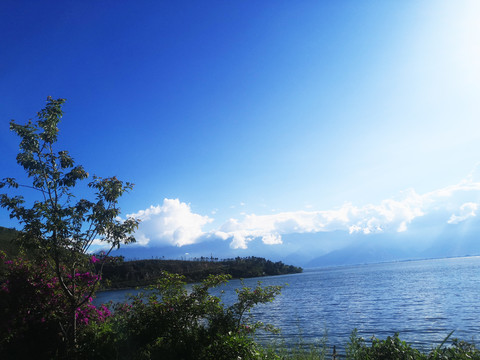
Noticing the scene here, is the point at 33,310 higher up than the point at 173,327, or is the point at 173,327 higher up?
the point at 33,310

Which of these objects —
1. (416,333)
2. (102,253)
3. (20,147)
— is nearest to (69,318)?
(102,253)

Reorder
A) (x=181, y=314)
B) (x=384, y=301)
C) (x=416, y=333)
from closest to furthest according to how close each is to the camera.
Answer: (x=181, y=314) < (x=416, y=333) < (x=384, y=301)

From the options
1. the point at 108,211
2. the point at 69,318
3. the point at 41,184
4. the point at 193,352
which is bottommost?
the point at 193,352

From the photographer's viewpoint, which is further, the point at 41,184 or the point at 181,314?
the point at 41,184

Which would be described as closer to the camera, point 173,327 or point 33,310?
point 173,327

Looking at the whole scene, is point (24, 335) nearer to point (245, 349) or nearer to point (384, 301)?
point (245, 349)

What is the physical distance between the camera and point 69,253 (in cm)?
951

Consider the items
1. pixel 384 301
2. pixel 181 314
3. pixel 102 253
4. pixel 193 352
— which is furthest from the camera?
pixel 384 301

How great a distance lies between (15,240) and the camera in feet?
30.3

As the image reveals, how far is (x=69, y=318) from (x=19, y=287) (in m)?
1.82

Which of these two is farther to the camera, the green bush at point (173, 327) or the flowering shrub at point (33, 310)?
the flowering shrub at point (33, 310)

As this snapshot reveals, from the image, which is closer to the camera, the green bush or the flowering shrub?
the green bush

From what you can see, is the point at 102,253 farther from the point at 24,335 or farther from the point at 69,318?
the point at 24,335

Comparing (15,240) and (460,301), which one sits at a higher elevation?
(15,240)
